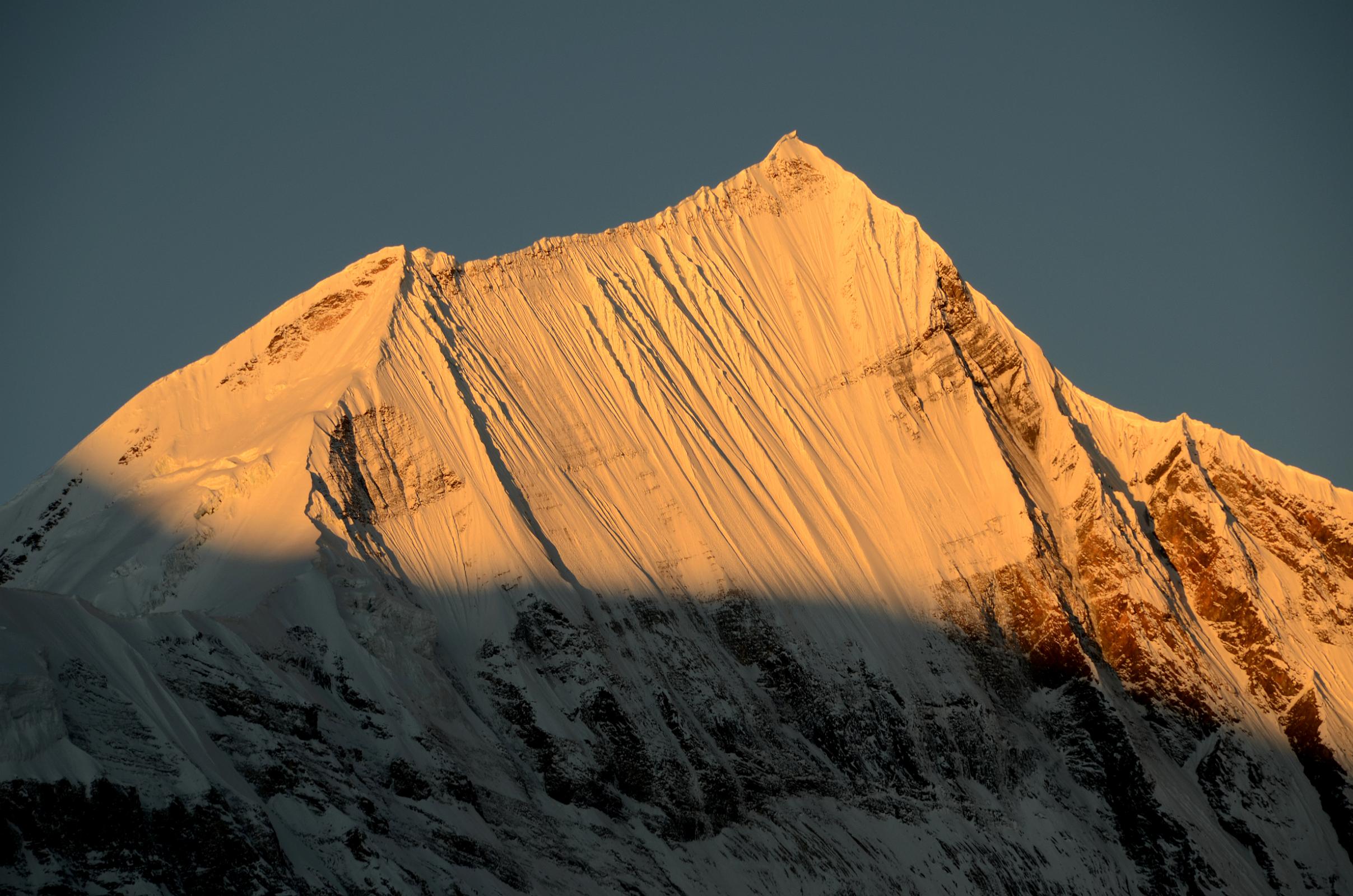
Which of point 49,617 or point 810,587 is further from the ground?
point 810,587

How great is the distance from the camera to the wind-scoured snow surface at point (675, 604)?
80.4 m

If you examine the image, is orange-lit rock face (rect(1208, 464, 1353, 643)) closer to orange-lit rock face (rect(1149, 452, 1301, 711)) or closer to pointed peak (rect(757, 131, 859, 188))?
orange-lit rock face (rect(1149, 452, 1301, 711))

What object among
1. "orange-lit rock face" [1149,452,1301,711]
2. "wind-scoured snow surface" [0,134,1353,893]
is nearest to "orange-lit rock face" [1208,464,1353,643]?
"wind-scoured snow surface" [0,134,1353,893]

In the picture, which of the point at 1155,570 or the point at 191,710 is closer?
the point at 191,710

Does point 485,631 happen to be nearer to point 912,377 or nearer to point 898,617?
point 898,617

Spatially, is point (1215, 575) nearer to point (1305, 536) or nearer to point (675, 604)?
point (1305, 536)

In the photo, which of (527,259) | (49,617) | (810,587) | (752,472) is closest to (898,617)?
(810,587)

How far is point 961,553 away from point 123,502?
6014 centimetres

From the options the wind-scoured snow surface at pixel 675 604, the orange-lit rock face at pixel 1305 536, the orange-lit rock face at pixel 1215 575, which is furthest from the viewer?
the orange-lit rock face at pixel 1305 536

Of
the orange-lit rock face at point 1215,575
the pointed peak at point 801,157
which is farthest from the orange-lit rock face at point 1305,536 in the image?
the pointed peak at point 801,157

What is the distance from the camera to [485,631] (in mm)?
101625

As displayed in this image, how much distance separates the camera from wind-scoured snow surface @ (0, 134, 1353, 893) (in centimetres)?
8044

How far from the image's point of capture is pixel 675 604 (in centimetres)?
11219

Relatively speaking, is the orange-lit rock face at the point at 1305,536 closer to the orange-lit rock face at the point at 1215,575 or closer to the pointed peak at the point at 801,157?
the orange-lit rock face at the point at 1215,575
